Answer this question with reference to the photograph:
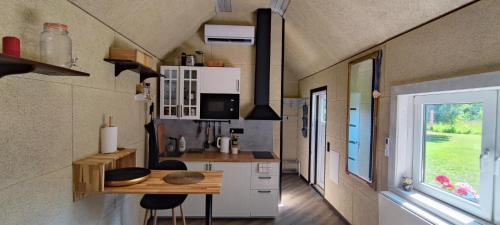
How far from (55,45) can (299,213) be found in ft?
11.3

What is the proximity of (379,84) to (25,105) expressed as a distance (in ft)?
9.18

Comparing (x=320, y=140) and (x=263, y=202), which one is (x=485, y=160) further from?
(x=320, y=140)

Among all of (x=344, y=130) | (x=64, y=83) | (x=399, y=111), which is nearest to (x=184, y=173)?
(x=64, y=83)

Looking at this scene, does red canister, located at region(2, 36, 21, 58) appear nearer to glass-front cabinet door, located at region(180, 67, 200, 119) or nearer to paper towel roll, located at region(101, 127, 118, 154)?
paper towel roll, located at region(101, 127, 118, 154)

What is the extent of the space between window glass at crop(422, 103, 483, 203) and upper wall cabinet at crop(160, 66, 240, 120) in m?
2.32

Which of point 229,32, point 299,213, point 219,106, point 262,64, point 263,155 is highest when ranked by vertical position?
point 229,32

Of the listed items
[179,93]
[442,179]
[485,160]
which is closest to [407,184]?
[442,179]

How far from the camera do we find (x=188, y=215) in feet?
11.3

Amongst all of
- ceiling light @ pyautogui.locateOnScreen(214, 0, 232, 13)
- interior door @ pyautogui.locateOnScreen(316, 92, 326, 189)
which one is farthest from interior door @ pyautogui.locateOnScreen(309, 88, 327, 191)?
ceiling light @ pyautogui.locateOnScreen(214, 0, 232, 13)

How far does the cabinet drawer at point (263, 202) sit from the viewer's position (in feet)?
11.4

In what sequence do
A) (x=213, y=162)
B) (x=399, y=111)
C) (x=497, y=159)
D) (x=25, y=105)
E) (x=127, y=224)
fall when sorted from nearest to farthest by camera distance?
(x=25, y=105), (x=497, y=159), (x=399, y=111), (x=127, y=224), (x=213, y=162)

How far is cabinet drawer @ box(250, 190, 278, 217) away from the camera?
3479mm

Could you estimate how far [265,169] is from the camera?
3.43 m

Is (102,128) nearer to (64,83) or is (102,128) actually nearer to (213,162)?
(64,83)
